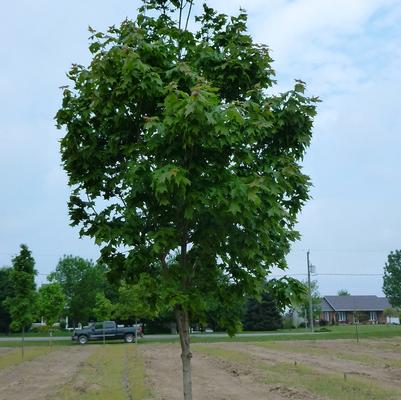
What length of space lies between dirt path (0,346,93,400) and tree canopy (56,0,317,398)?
31.1 feet

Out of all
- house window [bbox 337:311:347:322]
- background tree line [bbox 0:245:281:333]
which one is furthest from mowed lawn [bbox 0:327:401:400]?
house window [bbox 337:311:347:322]

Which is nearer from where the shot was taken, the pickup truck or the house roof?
the pickup truck

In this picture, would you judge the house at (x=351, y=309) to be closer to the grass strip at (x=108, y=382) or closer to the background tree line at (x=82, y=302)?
the background tree line at (x=82, y=302)

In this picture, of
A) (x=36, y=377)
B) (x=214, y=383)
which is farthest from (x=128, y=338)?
(x=214, y=383)

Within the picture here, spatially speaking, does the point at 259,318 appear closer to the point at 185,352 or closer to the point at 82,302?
the point at 82,302

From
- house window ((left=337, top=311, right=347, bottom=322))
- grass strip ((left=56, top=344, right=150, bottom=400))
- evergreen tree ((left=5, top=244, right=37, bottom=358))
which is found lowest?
house window ((left=337, top=311, right=347, bottom=322))

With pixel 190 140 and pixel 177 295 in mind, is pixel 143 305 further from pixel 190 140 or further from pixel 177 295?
pixel 190 140

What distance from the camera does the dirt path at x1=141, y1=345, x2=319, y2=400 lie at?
A: 13992mm

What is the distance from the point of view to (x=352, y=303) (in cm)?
10919

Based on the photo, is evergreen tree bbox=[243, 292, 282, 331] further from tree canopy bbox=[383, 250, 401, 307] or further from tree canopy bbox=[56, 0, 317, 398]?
tree canopy bbox=[56, 0, 317, 398]

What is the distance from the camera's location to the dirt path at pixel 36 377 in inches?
601

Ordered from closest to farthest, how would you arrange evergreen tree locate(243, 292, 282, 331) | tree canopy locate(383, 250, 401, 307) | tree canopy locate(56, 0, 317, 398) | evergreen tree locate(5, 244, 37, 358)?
tree canopy locate(56, 0, 317, 398) < evergreen tree locate(5, 244, 37, 358) < tree canopy locate(383, 250, 401, 307) < evergreen tree locate(243, 292, 282, 331)

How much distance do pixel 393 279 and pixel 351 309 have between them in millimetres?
48809

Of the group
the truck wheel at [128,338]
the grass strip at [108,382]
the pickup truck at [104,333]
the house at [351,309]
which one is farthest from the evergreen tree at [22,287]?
the house at [351,309]
